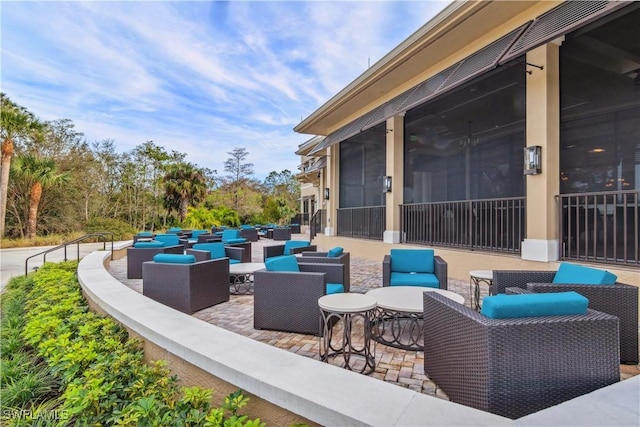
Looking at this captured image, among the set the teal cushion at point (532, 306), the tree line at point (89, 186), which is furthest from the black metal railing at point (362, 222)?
the tree line at point (89, 186)

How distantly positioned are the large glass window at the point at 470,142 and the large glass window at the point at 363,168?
→ 1.24 m

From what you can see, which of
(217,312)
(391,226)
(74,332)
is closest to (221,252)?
(217,312)

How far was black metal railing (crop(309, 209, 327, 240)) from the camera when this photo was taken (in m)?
13.9

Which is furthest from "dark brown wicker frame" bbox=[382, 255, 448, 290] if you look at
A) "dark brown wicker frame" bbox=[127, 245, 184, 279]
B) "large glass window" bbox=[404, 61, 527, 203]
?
"dark brown wicker frame" bbox=[127, 245, 184, 279]

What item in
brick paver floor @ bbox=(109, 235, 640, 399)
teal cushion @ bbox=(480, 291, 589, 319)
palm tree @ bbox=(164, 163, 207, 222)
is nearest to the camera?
teal cushion @ bbox=(480, 291, 589, 319)

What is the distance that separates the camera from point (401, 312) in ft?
10.2

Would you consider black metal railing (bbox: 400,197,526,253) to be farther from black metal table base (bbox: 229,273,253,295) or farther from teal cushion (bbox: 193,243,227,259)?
teal cushion (bbox: 193,243,227,259)

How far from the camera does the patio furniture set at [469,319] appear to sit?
1.79 meters

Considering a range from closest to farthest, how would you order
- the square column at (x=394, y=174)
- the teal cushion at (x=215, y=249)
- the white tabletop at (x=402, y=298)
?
the white tabletop at (x=402, y=298), the teal cushion at (x=215, y=249), the square column at (x=394, y=174)

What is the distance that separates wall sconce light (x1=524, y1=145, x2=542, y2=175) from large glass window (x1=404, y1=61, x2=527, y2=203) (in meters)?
1.27

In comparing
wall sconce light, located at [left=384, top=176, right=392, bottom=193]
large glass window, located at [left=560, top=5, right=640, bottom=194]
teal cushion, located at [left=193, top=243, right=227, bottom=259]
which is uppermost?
large glass window, located at [left=560, top=5, right=640, bottom=194]

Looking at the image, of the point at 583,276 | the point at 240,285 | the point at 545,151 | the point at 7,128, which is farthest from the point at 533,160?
the point at 7,128

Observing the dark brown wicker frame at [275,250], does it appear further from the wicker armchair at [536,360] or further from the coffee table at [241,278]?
the wicker armchair at [536,360]

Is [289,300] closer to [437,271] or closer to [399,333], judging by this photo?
[399,333]
